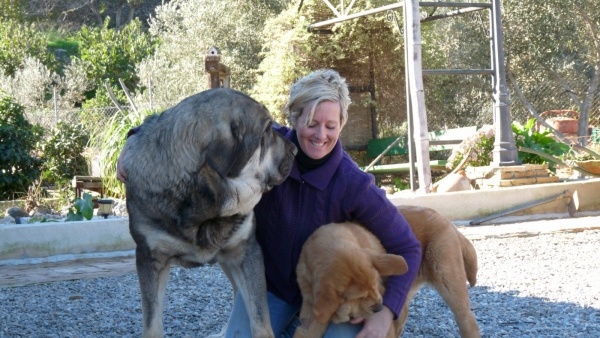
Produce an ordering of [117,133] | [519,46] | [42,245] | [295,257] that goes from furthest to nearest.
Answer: [519,46] → [117,133] → [42,245] → [295,257]

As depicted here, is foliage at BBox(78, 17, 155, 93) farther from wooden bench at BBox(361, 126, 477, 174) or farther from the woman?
the woman

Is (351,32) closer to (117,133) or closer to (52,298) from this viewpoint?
(117,133)

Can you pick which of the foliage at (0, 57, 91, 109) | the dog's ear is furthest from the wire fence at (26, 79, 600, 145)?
the dog's ear

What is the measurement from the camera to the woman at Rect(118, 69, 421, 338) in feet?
10.8

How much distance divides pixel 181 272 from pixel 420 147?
4413 millimetres

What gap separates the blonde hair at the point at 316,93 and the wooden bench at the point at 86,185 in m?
8.72

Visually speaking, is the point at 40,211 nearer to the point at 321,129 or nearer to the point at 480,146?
the point at 480,146

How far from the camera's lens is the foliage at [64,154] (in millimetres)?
13609

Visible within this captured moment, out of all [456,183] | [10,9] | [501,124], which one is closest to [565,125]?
[501,124]

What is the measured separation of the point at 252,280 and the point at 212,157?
0.67m

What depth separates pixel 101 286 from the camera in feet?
19.2

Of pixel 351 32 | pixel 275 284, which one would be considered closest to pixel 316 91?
pixel 275 284

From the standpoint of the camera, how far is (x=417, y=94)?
9656mm

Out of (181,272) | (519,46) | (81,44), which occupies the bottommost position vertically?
(181,272)
